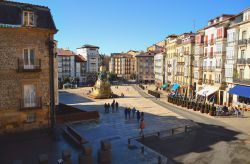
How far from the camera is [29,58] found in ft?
67.1

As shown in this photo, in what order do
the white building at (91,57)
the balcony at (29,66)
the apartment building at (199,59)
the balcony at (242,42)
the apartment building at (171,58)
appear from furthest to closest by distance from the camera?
the white building at (91,57) < the apartment building at (171,58) < the apartment building at (199,59) < the balcony at (242,42) < the balcony at (29,66)

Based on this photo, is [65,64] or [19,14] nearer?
[19,14]

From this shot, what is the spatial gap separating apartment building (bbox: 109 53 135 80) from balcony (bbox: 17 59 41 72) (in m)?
111

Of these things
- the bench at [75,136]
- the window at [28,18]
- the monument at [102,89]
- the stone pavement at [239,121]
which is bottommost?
the stone pavement at [239,121]

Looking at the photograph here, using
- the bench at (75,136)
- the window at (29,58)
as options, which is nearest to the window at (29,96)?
the window at (29,58)

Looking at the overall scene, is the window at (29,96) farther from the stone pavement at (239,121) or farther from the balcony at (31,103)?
the stone pavement at (239,121)

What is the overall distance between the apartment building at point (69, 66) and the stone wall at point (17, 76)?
2692 inches

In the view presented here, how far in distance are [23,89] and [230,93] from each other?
30.1 m

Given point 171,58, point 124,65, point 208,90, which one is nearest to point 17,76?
point 208,90

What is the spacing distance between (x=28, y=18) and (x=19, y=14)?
75 cm

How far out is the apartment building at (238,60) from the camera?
35000 millimetres

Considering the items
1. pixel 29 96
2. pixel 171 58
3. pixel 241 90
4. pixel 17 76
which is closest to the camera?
pixel 17 76

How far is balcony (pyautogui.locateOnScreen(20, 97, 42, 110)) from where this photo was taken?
20.2 metres

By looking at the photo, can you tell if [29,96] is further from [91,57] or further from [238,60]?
[91,57]
